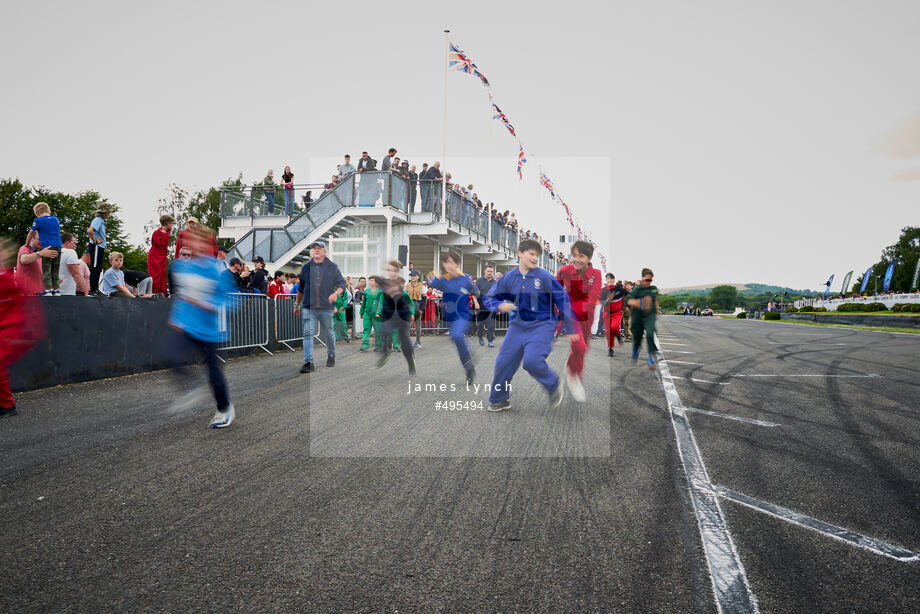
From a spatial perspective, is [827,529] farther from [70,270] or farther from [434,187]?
[434,187]

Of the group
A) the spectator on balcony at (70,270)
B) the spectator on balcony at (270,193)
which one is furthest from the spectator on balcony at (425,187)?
the spectator on balcony at (70,270)

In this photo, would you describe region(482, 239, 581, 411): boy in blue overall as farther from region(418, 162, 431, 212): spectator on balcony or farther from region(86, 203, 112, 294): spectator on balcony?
region(418, 162, 431, 212): spectator on balcony

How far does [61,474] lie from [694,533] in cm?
448

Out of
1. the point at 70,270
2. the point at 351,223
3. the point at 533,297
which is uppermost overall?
the point at 351,223

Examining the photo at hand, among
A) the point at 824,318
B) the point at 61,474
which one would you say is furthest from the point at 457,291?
the point at 824,318

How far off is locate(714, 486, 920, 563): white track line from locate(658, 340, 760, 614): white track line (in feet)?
0.59

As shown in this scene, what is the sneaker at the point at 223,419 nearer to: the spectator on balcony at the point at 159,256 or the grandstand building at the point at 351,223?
the spectator on balcony at the point at 159,256

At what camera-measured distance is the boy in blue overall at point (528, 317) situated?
633 cm

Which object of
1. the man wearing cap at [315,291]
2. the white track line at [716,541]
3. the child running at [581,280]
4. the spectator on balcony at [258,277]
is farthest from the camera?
the spectator on balcony at [258,277]

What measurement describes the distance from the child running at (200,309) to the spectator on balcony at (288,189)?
2016 cm

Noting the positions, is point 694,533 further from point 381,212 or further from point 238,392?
point 381,212

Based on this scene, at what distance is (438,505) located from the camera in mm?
3525

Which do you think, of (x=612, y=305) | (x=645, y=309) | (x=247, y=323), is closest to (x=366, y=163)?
(x=247, y=323)

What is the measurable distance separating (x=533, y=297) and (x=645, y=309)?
18.5ft
